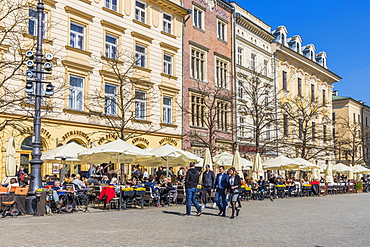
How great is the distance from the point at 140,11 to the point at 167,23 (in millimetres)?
3061

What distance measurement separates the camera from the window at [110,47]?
2913cm

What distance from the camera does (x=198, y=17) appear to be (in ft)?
125

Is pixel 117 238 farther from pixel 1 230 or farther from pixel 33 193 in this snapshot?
pixel 33 193

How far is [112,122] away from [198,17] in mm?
13716

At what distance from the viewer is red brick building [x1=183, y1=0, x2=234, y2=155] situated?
35750 mm

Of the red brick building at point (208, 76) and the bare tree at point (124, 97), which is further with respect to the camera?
the red brick building at point (208, 76)

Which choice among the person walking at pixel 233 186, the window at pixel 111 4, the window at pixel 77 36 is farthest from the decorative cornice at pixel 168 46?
the person walking at pixel 233 186

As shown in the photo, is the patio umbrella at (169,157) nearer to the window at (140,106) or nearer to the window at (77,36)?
the window at (140,106)

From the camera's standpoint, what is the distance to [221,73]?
40562mm

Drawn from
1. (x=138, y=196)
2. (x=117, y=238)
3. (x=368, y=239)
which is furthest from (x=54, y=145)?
(x=368, y=239)

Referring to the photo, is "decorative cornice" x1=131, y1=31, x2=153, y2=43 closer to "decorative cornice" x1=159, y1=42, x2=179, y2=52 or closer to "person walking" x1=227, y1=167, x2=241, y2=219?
"decorative cornice" x1=159, y1=42, x2=179, y2=52

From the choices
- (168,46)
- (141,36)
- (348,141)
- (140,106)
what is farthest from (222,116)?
(348,141)

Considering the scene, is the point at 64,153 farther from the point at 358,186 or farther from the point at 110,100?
the point at 358,186

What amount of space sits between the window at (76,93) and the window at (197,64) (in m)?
11.6
